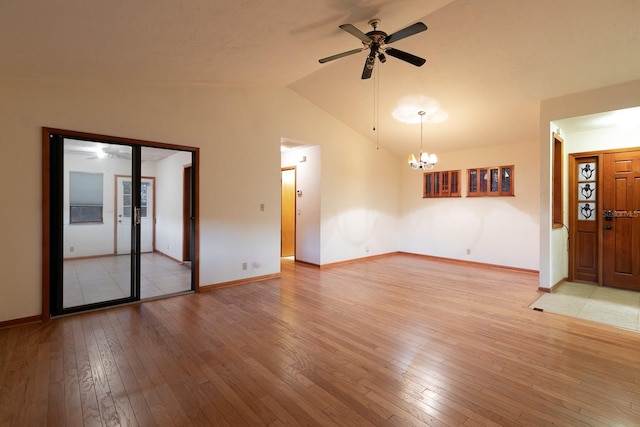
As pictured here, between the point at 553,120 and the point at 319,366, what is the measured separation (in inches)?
185

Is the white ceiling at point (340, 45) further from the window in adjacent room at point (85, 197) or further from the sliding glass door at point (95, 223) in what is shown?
the window in adjacent room at point (85, 197)

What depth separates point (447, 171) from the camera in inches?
275

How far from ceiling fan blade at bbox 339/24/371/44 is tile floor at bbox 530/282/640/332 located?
3.80 metres

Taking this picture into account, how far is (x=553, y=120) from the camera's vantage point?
4.37 meters

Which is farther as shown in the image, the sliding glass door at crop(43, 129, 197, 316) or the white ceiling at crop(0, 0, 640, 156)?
the sliding glass door at crop(43, 129, 197, 316)

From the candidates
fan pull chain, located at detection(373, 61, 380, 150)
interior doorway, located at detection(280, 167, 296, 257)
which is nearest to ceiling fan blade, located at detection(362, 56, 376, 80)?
fan pull chain, located at detection(373, 61, 380, 150)

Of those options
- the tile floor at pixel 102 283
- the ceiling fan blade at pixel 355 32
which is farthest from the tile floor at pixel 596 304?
the tile floor at pixel 102 283

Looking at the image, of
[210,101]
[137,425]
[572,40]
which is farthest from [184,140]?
[572,40]

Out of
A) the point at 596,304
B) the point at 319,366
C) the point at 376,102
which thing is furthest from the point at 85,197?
the point at 596,304

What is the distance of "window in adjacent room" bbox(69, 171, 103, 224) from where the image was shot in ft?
11.7

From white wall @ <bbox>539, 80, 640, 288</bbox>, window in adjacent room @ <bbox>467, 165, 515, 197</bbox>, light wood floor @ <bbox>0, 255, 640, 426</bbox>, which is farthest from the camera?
window in adjacent room @ <bbox>467, 165, 515, 197</bbox>

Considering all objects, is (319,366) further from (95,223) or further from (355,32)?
(95,223)

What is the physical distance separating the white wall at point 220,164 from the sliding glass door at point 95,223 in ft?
0.46

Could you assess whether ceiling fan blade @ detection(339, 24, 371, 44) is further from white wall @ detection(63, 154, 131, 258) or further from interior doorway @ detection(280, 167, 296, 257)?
interior doorway @ detection(280, 167, 296, 257)
